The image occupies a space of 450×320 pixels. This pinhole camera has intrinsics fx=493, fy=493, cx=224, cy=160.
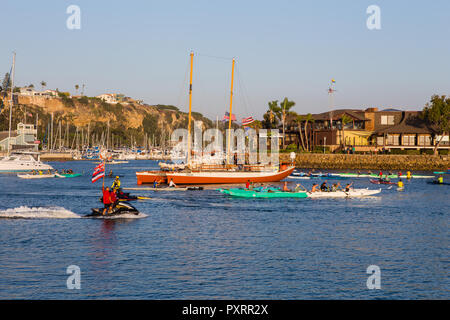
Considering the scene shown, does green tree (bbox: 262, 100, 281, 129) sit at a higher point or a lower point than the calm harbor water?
higher

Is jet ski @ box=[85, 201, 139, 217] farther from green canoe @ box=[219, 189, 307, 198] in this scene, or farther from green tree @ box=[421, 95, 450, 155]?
green tree @ box=[421, 95, 450, 155]

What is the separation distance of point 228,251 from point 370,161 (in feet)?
322

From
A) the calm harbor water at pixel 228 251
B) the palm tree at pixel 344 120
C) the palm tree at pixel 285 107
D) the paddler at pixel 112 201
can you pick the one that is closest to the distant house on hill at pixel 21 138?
the palm tree at pixel 285 107

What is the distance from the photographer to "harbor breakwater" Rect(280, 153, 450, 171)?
11681cm

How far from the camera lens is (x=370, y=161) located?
121 metres

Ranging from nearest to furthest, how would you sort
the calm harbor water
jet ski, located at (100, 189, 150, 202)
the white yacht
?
the calm harbor water < jet ski, located at (100, 189, 150, 202) < the white yacht

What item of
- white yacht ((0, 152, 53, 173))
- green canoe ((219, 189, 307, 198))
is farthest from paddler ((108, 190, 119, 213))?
white yacht ((0, 152, 53, 173))

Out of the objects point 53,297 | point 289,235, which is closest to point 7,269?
point 53,297

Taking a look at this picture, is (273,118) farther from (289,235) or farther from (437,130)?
(289,235)

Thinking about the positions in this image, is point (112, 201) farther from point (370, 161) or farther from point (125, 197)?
point (370, 161)

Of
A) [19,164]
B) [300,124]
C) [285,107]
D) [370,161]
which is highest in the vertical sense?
[285,107]

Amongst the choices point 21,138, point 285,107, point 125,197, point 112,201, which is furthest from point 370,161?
point 21,138

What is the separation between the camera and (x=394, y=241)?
33.9m

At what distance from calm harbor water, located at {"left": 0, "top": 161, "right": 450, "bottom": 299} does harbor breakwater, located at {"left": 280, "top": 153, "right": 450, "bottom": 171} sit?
66807 millimetres
